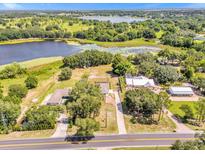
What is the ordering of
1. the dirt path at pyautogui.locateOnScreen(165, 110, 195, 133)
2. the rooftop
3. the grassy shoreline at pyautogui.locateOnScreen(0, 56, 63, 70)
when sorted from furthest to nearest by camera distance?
the grassy shoreline at pyautogui.locateOnScreen(0, 56, 63, 70) → the rooftop → the dirt path at pyautogui.locateOnScreen(165, 110, 195, 133)

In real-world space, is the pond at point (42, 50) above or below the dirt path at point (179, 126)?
above

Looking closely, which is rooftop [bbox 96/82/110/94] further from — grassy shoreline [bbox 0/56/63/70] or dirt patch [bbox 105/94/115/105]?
grassy shoreline [bbox 0/56/63/70]

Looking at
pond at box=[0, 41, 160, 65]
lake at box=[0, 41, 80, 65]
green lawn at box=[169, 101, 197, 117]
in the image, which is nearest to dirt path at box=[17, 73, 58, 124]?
green lawn at box=[169, 101, 197, 117]

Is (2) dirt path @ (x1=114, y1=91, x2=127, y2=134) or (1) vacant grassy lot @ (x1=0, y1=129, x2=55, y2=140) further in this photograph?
(2) dirt path @ (x1=114, y1=91, x2=127, y2=134)

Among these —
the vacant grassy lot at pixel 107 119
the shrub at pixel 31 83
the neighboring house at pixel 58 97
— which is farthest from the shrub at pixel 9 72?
the vacant grassy lot at pixel 107 119

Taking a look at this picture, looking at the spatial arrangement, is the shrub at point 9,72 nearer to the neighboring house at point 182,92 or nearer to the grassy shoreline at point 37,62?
the grassy shoreline at point 37,62

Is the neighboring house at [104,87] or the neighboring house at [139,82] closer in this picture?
the neighboring house at [104,87]

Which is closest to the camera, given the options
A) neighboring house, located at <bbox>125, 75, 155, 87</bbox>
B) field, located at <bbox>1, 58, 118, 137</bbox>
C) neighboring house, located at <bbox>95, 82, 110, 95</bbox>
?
field, located at <bbox>1, 58, 118, 137</bbox>
